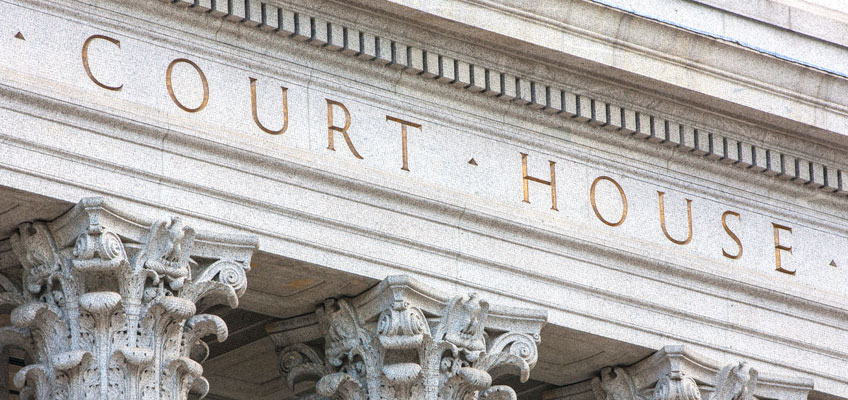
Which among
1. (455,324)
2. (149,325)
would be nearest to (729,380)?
(455,324)

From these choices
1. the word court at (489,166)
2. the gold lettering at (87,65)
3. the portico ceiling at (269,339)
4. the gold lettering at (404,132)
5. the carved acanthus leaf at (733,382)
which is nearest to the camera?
the portico ceiling at (269,339)

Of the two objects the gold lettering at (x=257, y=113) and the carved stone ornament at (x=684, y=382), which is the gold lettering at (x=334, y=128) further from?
the carved stone ornament at (x=684, y=382)

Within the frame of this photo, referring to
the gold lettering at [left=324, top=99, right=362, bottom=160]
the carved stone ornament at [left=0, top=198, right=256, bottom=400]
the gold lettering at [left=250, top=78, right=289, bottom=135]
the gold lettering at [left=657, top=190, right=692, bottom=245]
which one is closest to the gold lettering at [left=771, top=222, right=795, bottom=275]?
the gold lettering at [left=657, top=190, right=692, bottom=245]

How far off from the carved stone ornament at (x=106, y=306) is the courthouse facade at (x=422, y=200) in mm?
34

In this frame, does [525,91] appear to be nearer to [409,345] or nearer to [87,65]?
[409,345]

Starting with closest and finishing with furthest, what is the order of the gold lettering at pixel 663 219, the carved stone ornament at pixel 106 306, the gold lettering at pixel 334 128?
the carved stone ornament at pixel 106 306, the gold lettering at pixel 334 128, the gold lettering at pixel 663 219

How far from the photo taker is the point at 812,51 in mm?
30688

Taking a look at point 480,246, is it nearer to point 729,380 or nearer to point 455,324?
point 455,324

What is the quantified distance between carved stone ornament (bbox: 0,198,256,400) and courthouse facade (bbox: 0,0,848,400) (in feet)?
0.11

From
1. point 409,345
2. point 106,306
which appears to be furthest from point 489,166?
point 106,306

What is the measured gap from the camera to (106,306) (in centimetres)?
2245

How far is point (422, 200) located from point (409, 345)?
2046 millimetres

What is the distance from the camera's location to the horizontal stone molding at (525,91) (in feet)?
Result: 82.1

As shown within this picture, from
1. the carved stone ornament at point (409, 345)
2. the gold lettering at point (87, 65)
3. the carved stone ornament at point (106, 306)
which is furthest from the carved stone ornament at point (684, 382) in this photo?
the gold lettering at point (87, 65)
